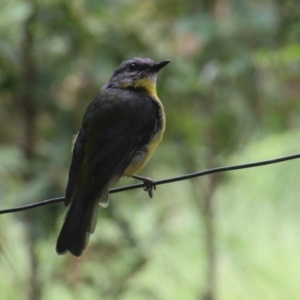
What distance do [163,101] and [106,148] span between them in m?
1.27

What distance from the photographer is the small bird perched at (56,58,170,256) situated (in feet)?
11.4

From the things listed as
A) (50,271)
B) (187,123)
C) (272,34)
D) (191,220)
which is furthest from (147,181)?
(191,220)

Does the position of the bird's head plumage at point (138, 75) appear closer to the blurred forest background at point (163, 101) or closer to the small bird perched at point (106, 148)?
the small bird perched at point (106, 148)

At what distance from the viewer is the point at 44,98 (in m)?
4.65

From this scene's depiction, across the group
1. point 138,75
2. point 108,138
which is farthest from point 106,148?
point 138,75

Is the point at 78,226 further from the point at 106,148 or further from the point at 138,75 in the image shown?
the point at 138,75

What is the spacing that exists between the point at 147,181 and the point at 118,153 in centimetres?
30

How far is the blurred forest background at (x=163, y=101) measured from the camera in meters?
4.51

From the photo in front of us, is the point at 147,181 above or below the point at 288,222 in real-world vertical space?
above

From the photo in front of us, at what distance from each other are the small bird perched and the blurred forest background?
60cm

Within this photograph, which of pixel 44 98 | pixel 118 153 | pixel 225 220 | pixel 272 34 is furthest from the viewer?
pixel 225 220

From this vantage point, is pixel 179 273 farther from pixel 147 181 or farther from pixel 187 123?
pixel 147 181

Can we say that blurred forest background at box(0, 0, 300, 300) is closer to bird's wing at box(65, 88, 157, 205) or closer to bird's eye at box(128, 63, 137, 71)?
bird's eye at box(128, 63, 137, 71)

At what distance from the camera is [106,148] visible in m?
3.62
